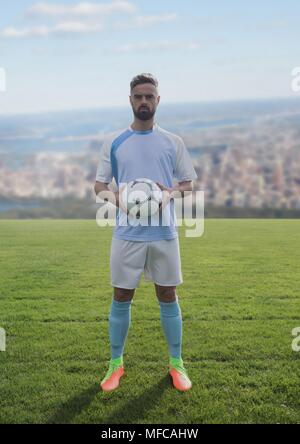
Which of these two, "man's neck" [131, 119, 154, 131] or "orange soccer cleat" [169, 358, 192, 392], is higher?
"man's neck" [131, 119, 154, 131]

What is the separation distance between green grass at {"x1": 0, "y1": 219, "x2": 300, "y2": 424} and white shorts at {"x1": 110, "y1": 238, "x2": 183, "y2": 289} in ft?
2.45

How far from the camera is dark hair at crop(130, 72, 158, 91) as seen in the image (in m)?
3.42

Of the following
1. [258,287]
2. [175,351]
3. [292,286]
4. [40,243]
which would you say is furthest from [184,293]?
[40,243]

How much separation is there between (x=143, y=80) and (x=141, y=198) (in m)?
0.76

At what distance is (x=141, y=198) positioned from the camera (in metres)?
3.49

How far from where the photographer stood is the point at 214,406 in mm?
3381

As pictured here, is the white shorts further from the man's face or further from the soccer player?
the man's face

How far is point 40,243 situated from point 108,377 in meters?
7.89

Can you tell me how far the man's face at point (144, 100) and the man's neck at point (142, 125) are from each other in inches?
2.0

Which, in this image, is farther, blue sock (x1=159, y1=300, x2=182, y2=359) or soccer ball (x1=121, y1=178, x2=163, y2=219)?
blue sock (x1=159, y1=300, x2=182, y2=359)

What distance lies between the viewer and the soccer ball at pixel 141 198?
3482mm

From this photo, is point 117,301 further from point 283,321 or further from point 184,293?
point 184,293

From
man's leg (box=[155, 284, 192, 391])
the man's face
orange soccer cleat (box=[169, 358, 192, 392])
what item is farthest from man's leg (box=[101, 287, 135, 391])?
the man's face

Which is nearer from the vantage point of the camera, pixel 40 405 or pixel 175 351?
pixel 40 405
